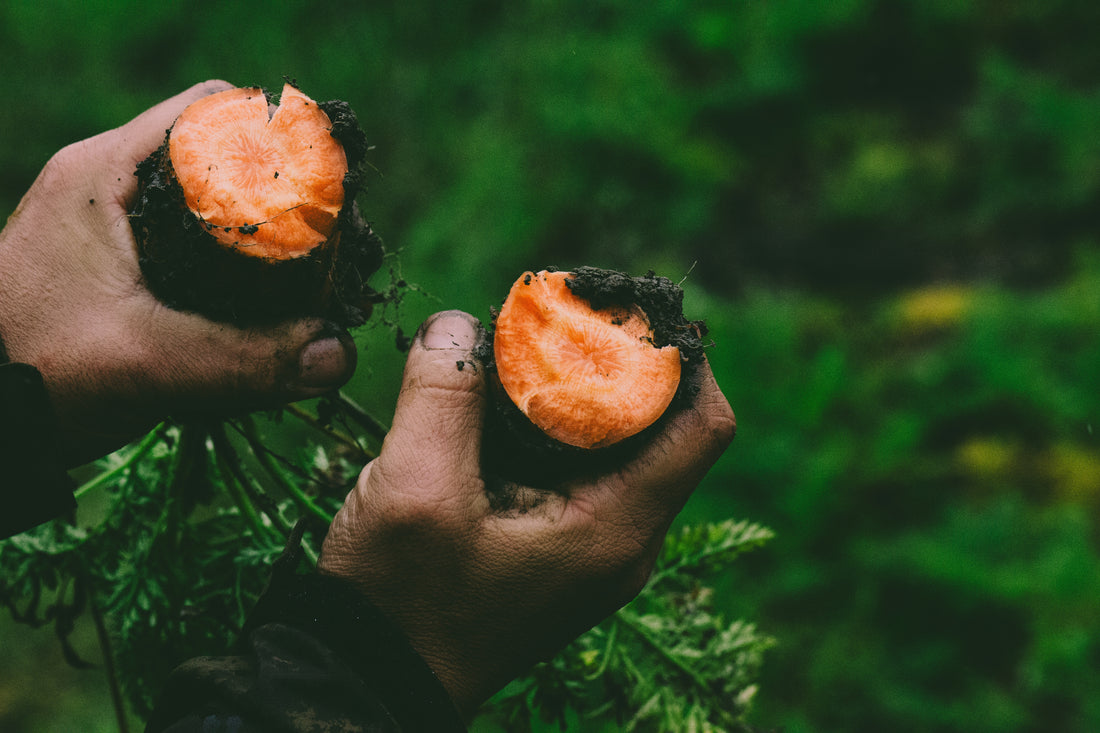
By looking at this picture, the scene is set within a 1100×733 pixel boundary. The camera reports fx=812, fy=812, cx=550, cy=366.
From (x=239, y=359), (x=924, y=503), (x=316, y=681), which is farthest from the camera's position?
(x=924, y=503)

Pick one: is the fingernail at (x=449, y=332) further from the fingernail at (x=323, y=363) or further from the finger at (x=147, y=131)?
the finger at (x=147, y=131)

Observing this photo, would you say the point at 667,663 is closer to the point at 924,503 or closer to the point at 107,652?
the point at 107,652

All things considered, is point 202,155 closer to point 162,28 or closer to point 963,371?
point 963,371

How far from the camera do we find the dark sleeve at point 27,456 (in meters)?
1.27

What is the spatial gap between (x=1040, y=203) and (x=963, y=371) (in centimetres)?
100

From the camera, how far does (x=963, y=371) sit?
323 cm

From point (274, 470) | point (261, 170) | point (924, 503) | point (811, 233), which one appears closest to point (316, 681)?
point (274, 470)

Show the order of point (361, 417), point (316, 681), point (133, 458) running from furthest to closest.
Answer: point (133, 458)
point (361, 417)
point (316, 681)

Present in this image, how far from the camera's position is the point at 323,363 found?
1374 millimetres

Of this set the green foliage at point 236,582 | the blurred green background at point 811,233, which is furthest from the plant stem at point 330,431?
the blurred green background at point 811,233

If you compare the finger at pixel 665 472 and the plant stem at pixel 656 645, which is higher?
the finger at pixel 665 472

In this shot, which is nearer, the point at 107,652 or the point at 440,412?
the point at 440,412

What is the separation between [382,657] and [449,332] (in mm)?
529

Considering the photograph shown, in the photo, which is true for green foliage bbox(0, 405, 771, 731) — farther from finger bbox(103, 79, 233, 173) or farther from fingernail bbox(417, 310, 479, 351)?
finger bbox(103, 79, 233, 173)
